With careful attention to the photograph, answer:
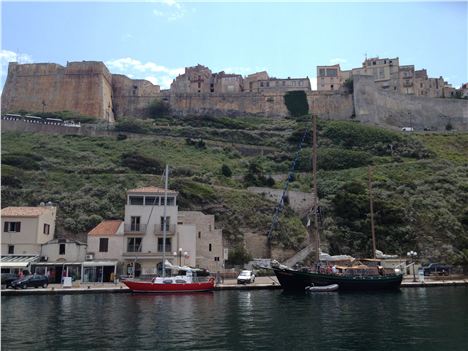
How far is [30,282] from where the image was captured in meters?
30.8

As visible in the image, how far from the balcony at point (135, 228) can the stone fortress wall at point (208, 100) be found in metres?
50.9

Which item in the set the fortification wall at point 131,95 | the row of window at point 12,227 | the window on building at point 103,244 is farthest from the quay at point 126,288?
the fortification wall at point 131,95

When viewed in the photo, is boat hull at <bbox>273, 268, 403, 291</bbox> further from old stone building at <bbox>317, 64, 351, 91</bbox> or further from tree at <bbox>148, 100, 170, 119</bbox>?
old stone building at <bbox>317, 64, 351, 91</bbox>

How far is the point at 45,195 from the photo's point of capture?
45.2 metres

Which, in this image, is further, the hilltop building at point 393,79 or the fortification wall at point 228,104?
the hilltop building at point 393,79

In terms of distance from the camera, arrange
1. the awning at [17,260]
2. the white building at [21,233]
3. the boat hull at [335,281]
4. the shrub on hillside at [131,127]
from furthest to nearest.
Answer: the shrub on hillside at [131,127], the white building at [21,233], the awning at [17,260], the boat hull at [335,281]

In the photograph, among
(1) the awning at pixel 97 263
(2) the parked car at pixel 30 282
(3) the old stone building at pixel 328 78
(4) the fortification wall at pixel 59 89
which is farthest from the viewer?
(3) the old stone building at pixel 328 78

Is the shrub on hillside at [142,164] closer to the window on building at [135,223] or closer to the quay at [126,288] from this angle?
the window on building at [135,223]

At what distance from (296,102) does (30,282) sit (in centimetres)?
6549

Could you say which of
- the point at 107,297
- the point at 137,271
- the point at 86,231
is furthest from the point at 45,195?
the point at 107,297

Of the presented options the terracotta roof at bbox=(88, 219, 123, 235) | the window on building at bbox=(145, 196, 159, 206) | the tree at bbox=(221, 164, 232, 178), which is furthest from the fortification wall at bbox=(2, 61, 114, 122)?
the window on building at bbox=(145, 196, 159, 206)

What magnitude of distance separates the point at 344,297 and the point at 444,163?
4093cm

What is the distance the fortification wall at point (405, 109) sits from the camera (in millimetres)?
85062

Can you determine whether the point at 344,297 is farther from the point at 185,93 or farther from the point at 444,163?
the point at 185,93
